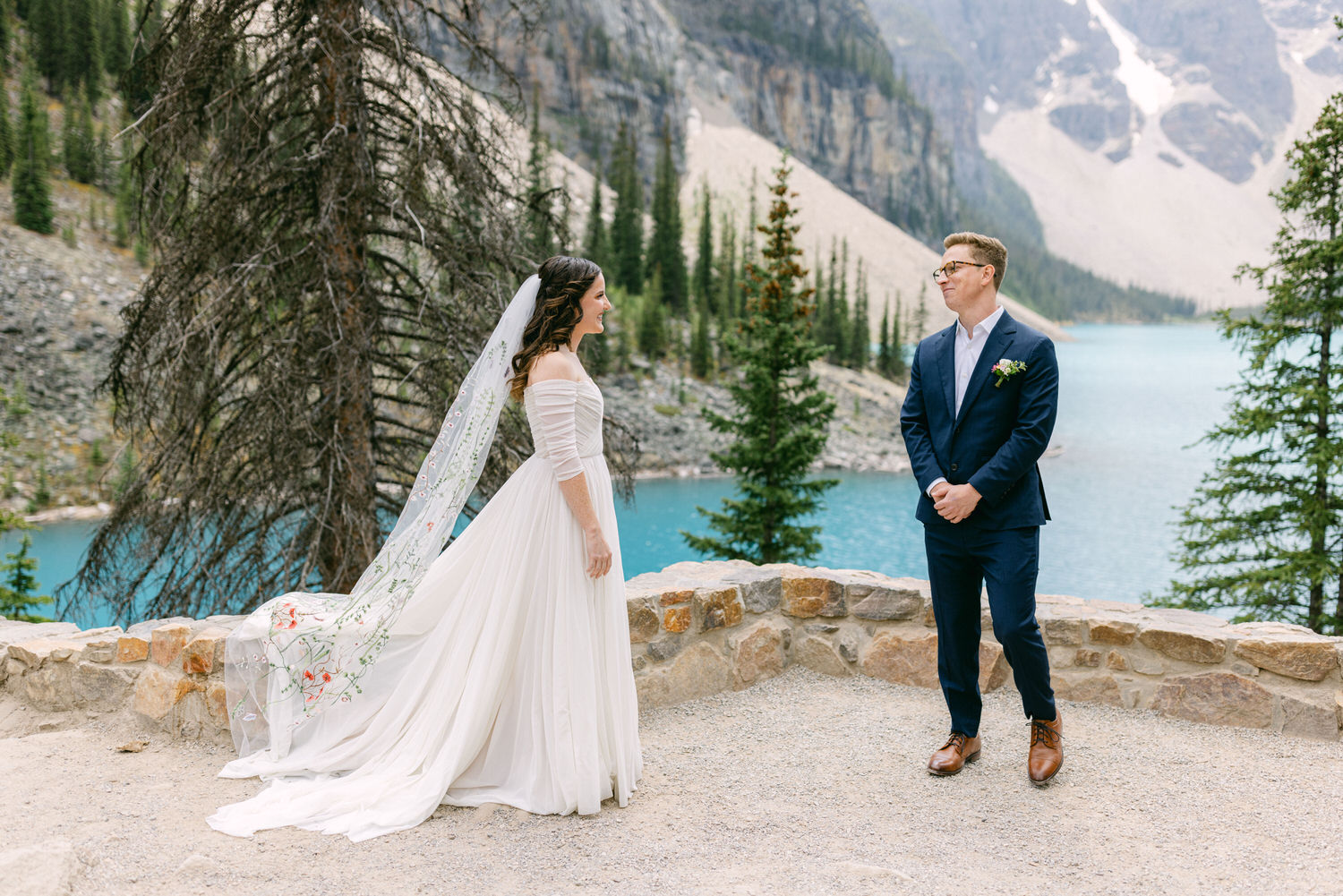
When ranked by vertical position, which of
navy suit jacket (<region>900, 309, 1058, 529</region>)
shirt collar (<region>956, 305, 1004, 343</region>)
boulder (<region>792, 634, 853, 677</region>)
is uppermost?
shirt collar (<region>956, 305, 1004, 343</region>)

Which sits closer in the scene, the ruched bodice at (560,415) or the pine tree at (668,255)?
the ruched bodice at (560,415)

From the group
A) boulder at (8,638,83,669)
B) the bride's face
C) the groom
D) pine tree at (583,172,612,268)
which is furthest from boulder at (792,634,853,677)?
pine tree at (583,172,612,268)

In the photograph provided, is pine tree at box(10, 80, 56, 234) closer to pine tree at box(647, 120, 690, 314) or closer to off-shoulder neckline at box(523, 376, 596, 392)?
pine tree at box(647, 120, 690, 314)

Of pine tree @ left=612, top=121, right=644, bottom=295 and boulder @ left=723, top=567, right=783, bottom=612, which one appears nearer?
boulder @ left=723, top=567, right=783, bottom=612

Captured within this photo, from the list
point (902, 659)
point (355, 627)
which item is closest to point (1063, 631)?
point (902, 659)

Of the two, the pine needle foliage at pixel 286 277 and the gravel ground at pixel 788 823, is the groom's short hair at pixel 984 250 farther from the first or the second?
the pine needle foliage at pixel 286 277

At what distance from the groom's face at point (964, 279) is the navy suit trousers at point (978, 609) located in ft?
2.90

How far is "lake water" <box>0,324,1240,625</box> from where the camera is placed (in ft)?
82.0

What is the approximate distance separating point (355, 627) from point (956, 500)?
2.36 metres

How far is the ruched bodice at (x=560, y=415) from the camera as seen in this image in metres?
3.09

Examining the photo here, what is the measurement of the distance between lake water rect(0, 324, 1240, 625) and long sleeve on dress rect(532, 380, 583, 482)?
9000 mm

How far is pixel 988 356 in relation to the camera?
3312mm

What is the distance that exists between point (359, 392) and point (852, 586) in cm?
394

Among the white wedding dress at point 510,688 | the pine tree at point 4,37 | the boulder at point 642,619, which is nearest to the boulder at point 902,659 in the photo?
the boulder at point 642,619
